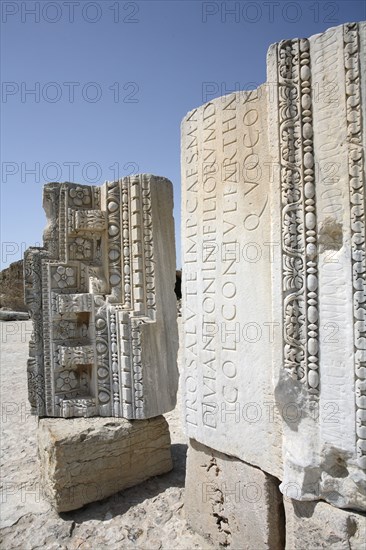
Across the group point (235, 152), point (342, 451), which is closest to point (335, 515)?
point (342, 451)

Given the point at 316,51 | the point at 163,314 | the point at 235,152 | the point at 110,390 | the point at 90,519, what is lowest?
the point at 90,519

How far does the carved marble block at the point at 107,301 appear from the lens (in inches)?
122

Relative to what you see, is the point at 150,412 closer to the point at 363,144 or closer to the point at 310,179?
the point at 310,179

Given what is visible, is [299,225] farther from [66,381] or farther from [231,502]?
[66,381]

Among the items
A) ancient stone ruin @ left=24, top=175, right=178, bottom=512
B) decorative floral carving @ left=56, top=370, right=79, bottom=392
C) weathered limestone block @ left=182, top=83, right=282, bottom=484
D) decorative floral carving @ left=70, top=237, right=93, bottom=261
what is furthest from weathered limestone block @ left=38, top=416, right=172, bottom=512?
decorative floral carving @ left=70, top=237, right=93, bottom=261

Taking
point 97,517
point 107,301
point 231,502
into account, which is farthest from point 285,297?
point 97,517

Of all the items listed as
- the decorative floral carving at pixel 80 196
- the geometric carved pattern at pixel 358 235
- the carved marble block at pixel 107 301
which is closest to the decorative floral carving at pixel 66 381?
the carved marble block at pixel 107 301

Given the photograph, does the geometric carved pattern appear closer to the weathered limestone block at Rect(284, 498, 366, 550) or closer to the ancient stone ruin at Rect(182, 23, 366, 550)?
the ancient stone ruin at Rect(182, 23, 366, 550)

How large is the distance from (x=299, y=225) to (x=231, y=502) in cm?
163

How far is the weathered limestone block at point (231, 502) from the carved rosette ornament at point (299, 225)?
0.72 m

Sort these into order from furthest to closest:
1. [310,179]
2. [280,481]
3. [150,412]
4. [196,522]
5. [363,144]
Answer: [150,412] → [196,522] → [280,481] → [310,179] → [363,144]

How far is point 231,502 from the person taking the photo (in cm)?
234

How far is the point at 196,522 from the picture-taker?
259cm

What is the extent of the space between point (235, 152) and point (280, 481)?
5.93 feet
